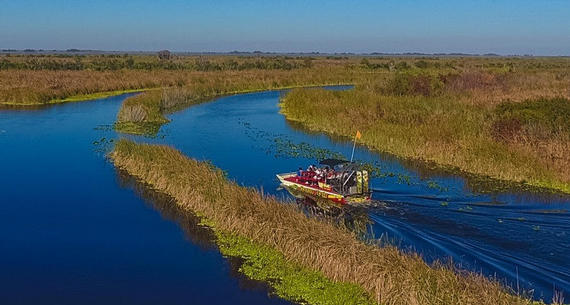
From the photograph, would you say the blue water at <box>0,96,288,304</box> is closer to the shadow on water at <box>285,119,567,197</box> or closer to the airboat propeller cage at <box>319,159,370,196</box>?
the airboat propeller cage at <box>319,159,370,196</box>

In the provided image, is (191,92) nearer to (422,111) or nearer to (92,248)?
(422,111)

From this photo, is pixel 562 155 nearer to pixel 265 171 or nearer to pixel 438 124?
pixel 438 124

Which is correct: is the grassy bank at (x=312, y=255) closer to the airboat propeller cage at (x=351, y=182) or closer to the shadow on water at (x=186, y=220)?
the shadow on water at (x=186, y=220)

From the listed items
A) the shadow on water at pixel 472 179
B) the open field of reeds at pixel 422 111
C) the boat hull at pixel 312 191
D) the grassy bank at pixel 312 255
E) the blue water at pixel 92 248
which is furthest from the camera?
the open field of reeds at pixel 422 111

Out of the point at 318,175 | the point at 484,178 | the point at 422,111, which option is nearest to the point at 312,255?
the point at 318,175

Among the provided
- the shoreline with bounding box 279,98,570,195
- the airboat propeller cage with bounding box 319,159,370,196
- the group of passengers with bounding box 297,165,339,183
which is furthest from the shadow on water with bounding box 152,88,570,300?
the group of passengers with bounding box 297,165,339,183

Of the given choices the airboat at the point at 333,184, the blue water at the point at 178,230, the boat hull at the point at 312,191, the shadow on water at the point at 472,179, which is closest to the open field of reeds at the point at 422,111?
the shadow on water at the point at 472,179
